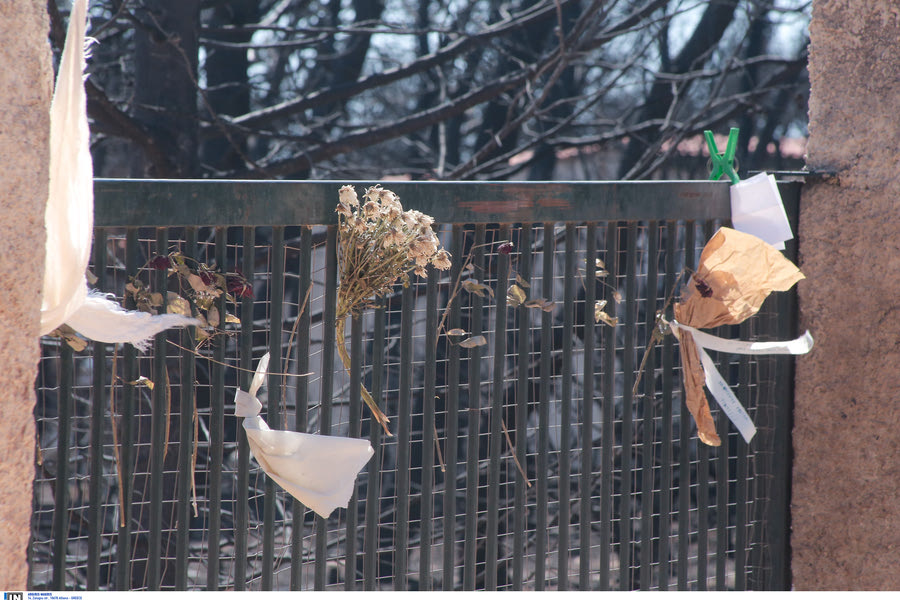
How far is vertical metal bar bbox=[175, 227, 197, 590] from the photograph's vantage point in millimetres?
1893

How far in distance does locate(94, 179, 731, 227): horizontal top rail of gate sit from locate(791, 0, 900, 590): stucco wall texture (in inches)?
15.3

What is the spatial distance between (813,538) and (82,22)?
251 centimetres

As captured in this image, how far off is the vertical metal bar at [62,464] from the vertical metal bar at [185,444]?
231 mm

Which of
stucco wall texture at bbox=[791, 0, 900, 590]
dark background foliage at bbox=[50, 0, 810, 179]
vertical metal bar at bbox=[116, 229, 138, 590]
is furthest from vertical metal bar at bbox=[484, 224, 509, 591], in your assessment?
dark background foliage at bbox=[50, 0, 810, 179]

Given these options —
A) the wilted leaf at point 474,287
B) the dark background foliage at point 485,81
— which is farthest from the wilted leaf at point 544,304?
the dark background foliage at point 485,81

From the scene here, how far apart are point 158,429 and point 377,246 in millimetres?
644

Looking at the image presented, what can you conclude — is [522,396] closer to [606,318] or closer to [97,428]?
[606,318]

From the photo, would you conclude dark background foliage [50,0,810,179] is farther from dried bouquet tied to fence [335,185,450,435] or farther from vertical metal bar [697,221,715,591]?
dried bouquet tied to fence [335,185,450,435]

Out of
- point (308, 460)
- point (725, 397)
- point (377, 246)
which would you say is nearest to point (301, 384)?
point (308, 460)

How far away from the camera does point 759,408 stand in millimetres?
2725

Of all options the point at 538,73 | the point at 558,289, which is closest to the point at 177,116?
the point at 538,73

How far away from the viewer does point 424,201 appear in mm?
2098

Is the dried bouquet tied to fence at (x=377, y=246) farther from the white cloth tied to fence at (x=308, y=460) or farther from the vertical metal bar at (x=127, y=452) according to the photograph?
the vertical metal bar at (x=127, y=452)

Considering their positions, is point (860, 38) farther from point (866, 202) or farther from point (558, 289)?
point (558, 289)
